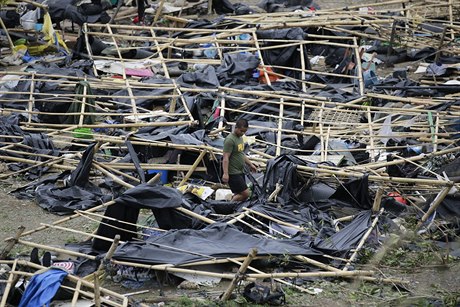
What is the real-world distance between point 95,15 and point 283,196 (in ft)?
40.4

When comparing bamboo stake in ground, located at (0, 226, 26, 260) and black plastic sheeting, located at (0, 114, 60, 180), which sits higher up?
bamboo stake in ground, located at (0, 226, 26, 260)

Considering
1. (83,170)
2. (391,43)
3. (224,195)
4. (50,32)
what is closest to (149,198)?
(224,195)

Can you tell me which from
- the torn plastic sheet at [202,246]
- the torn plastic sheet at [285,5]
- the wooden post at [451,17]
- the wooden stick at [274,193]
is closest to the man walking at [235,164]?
the wooden stick at [274,193]

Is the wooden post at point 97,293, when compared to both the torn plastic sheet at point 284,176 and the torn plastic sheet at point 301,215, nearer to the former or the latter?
the torn plastic sheet at point 301,215

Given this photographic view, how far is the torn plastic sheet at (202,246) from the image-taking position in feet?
38.8

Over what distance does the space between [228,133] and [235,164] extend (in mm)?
2783

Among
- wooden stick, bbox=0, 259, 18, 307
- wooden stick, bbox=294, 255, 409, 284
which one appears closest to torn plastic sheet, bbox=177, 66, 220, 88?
wooden stick, bbox=294, 255, 409, 284

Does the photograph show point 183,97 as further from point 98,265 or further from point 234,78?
point 98,265

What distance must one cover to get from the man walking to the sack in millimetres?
3212

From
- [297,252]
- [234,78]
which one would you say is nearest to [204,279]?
[297,252]

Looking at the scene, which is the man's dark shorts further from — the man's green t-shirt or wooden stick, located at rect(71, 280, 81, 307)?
wooden stick, located at rect(71, 280, 81, 307)

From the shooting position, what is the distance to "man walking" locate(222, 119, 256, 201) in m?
14.2

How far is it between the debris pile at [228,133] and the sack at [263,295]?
0.07 feet

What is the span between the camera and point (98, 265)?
11734mm
